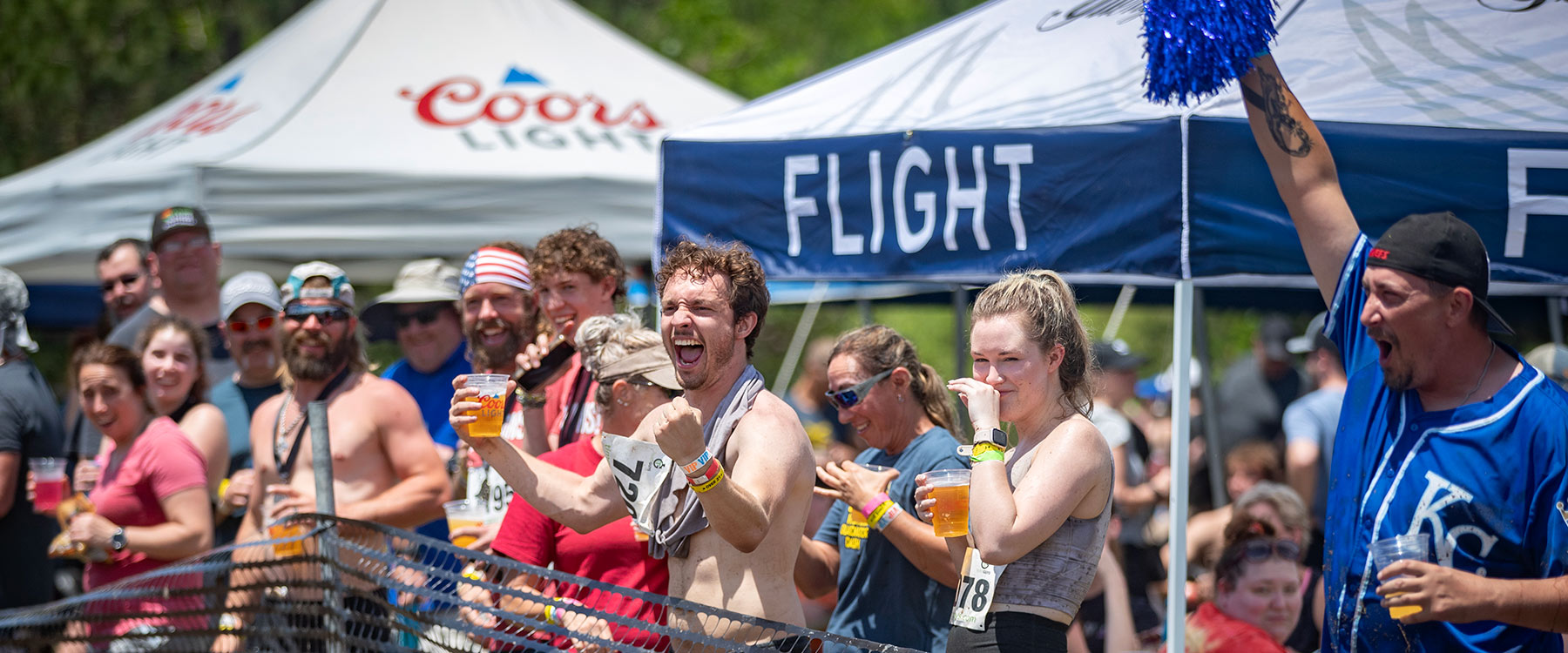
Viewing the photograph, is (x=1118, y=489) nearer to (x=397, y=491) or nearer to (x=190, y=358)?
(x=397, y=491)

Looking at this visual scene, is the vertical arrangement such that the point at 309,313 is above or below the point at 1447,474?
above

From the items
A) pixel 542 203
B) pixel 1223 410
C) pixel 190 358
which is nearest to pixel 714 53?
pixel 1223 410

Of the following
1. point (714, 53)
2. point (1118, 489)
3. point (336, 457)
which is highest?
point (714, 53)

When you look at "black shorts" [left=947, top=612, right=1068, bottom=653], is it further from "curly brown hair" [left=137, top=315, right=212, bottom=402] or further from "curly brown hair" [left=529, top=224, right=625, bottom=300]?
"curly brown hair" [left=137, top=315, right=212, bottom=402]

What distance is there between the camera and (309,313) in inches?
182

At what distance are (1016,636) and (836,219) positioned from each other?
1667 mm

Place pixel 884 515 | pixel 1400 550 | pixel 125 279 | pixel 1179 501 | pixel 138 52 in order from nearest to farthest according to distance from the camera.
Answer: pixel 1400 550
pixel 884 515
pixel 1179 501
pixel 125 279
pixel 138 52

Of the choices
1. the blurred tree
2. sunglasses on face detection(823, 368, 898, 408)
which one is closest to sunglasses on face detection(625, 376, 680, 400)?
sunglasses on face detection(823, 368, 898, 408)

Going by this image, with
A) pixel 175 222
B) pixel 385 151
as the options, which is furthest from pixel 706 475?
pixel 385 151

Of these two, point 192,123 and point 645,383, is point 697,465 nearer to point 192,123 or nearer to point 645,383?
point 645,383

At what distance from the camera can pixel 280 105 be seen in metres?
7.26

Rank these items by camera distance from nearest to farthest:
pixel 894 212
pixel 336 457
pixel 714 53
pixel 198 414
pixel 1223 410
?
pixel 894 212 < pixel 336 457 < pixel 198 414 < pixel 1223 410 < pixel 714 53

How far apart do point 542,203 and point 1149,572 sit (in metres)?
3.67

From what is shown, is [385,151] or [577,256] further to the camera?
[385,151]
